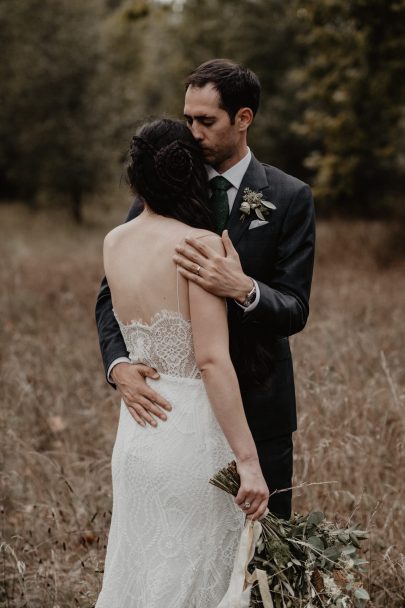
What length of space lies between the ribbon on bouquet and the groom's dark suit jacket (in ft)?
1.69

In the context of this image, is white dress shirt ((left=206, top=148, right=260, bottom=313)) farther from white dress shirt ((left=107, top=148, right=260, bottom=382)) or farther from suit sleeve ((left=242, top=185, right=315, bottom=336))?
suit sleeve ((left=242, top=185, right=315, bottom=336))

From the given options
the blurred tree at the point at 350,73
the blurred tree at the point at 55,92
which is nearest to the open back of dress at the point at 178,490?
the blurred tree at the point at 350,73

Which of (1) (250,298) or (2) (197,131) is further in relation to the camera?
(2) (197,131)

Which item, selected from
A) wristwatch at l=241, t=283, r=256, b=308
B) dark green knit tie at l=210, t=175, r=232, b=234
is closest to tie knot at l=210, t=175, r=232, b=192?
dark green knit tie at l=210, t=175, r=232, b=234

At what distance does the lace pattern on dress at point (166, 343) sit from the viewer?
2.34m

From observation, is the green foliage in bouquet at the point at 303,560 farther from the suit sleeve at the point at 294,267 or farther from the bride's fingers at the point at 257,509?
the suit sleeve at the point at 294,267

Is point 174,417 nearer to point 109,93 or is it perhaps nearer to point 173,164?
point 173,164

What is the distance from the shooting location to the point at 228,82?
257 cm

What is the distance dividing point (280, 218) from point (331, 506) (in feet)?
5.73

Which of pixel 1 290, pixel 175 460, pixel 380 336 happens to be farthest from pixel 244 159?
pixel 1 290

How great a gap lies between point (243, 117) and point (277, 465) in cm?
136

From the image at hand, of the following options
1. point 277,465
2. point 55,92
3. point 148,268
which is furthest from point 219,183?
point 55,92

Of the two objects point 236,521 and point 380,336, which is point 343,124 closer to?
point 380,336

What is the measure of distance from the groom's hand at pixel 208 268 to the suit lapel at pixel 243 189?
1.03 ft
